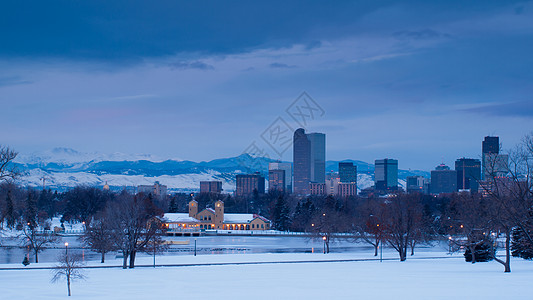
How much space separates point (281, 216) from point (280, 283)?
305 feet

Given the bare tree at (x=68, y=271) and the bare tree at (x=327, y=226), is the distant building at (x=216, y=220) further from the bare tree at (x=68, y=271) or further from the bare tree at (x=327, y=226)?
the bare tree at (x=68, y=271)

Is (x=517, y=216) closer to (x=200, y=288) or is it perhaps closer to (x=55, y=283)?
(x=200, y=288)

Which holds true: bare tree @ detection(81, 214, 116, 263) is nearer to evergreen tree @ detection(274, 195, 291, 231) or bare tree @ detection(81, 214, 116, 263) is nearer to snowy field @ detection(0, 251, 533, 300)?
snowy field @ detection(0, 251, 533, 300)

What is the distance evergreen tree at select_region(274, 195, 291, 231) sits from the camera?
12516 centimetres

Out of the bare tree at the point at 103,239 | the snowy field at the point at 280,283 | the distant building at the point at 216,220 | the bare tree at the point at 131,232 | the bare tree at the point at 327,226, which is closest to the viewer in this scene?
the snowy field at the point at 280,283

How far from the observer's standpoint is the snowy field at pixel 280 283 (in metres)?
28.0

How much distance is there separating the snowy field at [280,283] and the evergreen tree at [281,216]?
78.6 m

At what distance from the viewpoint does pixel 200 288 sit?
1246 inches

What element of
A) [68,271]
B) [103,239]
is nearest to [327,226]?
[103,239]

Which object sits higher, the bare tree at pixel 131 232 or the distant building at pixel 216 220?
the bare tree at pixel 131 232

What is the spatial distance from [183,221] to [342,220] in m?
43.1

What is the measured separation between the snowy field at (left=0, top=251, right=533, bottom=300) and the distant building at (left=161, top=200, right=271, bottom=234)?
81.2m

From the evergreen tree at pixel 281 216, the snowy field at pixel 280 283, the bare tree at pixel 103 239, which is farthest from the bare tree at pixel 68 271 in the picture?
the evergreen tree at pixel 281 216

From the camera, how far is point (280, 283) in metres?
33.8
